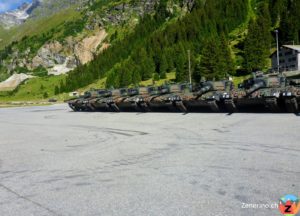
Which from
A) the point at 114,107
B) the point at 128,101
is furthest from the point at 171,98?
the point at 114,107

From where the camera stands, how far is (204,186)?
7.75m

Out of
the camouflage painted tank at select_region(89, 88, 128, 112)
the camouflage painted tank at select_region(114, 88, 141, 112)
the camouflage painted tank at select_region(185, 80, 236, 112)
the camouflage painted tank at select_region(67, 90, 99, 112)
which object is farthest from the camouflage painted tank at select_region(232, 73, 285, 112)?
the camouflage painted tank at select_region(67, 90, 99, 112)

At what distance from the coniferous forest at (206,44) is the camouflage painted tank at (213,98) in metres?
39.9

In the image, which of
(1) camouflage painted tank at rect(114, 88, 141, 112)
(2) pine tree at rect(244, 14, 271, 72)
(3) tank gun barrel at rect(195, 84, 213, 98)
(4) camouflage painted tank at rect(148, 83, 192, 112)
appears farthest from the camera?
(2) pine tree at rect(244, 14, 271, 72)

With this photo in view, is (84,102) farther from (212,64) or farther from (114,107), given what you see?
(212,64)

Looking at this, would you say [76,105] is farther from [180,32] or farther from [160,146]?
[180,32]

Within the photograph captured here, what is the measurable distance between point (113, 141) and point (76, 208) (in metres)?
8.23

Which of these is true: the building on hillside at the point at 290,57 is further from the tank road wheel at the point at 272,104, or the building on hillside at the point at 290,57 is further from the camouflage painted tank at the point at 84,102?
the tank road wheel at the point at 272,104

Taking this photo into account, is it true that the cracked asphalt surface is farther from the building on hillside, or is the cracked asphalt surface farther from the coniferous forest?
the building on hillside

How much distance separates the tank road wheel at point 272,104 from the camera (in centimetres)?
1972

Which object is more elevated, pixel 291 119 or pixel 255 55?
pixel 255 55

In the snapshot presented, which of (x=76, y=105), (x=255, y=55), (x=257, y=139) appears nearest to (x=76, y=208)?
(x=257, y=139)

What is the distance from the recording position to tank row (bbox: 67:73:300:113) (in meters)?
19.9

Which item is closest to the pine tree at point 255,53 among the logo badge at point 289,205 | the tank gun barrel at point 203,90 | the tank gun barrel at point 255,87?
the tank gun barrel at point 203,90
